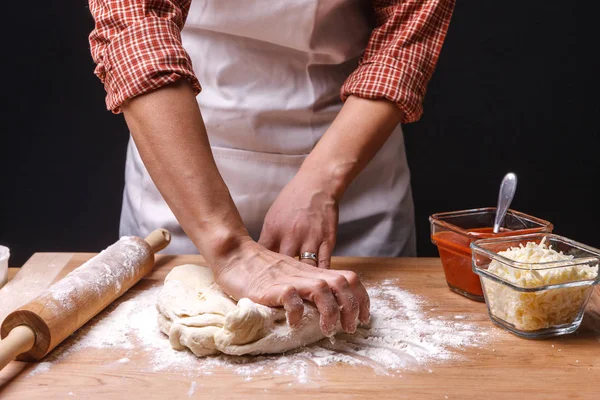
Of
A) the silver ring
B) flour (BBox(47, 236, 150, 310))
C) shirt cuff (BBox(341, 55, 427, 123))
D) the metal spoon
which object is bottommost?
flour (BBox(47, 236, 150, 310))

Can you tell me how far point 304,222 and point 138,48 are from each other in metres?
0.48

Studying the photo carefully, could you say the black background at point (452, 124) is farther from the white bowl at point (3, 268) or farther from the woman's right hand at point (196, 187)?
the woman's right hand at point (196, 187)

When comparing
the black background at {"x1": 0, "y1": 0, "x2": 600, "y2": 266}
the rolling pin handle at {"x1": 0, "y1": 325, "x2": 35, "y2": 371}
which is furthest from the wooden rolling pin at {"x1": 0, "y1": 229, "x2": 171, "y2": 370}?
the black background at {"x1": 0, "y1": 0, "x2": 600, "y2": 266}

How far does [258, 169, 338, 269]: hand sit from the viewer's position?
145 centimetres

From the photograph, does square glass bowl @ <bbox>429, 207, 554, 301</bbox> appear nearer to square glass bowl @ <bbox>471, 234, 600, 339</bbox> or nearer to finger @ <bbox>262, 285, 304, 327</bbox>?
square glass bowl @ <bbox>471, 234, 600, 339</bbox>

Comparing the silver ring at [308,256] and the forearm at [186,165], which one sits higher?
the forearm at [186,165]

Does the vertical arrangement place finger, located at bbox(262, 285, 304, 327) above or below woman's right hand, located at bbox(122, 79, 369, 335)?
below

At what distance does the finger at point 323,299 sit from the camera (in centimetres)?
115

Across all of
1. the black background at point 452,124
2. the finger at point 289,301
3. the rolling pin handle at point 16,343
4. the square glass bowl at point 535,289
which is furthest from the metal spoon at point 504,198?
the black background at point 452,124

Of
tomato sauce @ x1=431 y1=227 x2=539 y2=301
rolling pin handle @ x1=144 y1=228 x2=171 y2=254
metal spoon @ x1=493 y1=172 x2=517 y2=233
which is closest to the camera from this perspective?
tomato sauce @ x1=431 y1=227 x2=539 y2=301

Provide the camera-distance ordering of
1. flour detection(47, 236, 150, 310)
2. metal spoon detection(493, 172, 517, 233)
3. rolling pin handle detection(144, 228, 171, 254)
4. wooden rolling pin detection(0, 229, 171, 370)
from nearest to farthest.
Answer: wooden rolling pin detection(0, 229, 171, 370) → flour detection(47, 236, 150, 310) → metal spoon detection(493, 172, 517, 233) → rolling pin handle detection(144, 228, 171, 254)

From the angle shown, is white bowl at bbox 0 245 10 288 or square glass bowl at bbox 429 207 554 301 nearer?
square glass bowl at bbox 429 207 554 301

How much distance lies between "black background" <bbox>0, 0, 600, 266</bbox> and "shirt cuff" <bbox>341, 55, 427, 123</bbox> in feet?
3.16

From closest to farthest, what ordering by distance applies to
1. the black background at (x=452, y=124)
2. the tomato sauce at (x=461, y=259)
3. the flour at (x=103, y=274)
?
the flour at (x=103, y=274), the tomato sauce at (x=461, y=259), the black background at (x=452, y=124)
